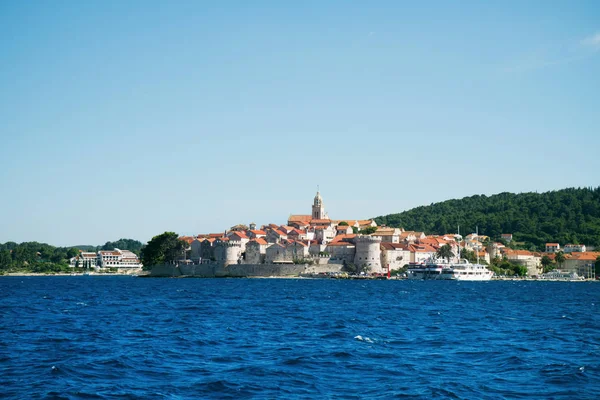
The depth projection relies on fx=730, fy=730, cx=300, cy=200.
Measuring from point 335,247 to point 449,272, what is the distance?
17.2m

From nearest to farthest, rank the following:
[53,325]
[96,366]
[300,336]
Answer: [96,366] → [300,336] → [53,325]

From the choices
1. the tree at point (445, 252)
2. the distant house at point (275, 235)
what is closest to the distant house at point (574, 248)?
the tree at point (445, 252)

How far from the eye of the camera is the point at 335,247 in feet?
357

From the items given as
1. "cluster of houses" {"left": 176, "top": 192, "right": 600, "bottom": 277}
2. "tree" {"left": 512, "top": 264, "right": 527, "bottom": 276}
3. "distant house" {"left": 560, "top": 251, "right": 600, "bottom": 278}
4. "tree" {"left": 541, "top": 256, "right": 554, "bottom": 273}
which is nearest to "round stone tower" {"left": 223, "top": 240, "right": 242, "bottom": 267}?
"cluster of houses" {"left": 176, "top": 192, "right": 600, "bottom": 277}

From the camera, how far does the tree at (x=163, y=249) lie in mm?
112938

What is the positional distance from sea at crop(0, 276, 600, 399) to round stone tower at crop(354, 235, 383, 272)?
63666 millimetres

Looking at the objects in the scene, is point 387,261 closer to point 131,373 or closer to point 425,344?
point 425,344

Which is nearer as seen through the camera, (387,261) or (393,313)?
(393,313)

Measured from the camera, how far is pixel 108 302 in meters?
49.8

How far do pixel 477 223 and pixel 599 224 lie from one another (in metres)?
25.2

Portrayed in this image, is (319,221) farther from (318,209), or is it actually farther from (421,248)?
(421,248)

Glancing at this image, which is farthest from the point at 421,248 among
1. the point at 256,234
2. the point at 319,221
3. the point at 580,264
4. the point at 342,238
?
the point at 580,264

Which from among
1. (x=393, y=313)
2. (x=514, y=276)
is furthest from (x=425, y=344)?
(x=514, y=276)

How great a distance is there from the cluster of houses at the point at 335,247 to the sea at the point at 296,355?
6655cm
